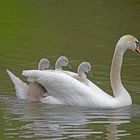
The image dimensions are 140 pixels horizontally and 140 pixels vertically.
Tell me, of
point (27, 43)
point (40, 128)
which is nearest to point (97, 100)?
point (40, 128)

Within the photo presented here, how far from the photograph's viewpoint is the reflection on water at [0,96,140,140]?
1045 centimetres

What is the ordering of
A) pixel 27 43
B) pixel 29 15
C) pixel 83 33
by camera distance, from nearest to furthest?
pixel 27 43 < pixel 83 33 < pixel 29 15


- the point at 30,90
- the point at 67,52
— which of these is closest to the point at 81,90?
the point at 30,90

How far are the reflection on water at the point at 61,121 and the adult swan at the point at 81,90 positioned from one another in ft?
0.38

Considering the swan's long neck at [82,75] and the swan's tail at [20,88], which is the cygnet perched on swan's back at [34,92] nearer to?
the swan's tail at [20,88]

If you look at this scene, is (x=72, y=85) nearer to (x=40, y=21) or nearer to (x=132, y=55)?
(x=132, y=55)

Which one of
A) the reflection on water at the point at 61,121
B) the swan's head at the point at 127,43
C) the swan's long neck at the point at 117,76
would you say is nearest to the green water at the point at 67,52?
the reflection on water at the point at 61,121

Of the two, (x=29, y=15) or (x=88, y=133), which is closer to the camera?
(x=88, y=133)

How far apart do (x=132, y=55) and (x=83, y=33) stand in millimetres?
4051

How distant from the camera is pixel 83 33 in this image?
20594 millimetres

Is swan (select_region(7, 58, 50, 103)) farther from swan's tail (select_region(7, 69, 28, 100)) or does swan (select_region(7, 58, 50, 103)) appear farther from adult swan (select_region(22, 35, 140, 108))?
adult swan (select_region(22, 35, 140, 108))

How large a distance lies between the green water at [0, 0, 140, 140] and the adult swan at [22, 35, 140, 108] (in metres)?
0.14

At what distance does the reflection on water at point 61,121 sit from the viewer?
34.3 feet

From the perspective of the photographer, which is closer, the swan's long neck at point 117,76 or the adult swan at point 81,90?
the adult swan at point 81,90
